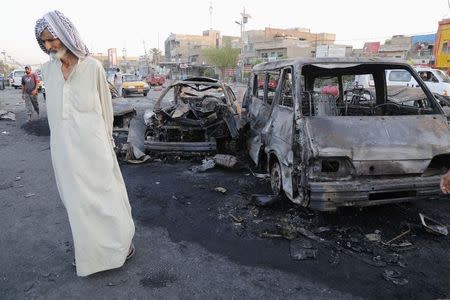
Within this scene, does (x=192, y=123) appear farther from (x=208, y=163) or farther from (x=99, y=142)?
(x=99, y=142)

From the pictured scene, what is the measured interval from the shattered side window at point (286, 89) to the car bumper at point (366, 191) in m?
1.47

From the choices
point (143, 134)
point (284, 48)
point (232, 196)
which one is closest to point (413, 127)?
point (232, 196)

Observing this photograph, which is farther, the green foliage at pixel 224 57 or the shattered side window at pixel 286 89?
the green foliage at pixel 224 57

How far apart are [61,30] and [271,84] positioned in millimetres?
3466

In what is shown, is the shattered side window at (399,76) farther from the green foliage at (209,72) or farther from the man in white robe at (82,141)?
the green foliage at (209,72)

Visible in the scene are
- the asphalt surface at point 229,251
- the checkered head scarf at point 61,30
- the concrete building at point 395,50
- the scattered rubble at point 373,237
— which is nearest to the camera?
the checkered head scarf at point 61,30

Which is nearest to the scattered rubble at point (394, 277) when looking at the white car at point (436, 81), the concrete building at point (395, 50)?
the white car at point (436, 81)

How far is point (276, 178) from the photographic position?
15.7 feet

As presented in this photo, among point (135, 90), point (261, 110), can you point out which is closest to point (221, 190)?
point (261, 110)

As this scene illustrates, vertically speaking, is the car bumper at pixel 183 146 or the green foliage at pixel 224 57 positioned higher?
the green foliage at pixel 224 57

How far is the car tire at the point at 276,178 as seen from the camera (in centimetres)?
461

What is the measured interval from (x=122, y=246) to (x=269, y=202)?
199 cm

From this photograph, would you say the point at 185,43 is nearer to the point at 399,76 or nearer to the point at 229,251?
the point at 399,76

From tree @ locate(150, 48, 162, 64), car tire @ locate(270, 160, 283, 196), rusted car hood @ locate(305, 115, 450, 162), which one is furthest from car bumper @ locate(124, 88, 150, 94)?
tree @ locate(150, 48, 162, 64)
